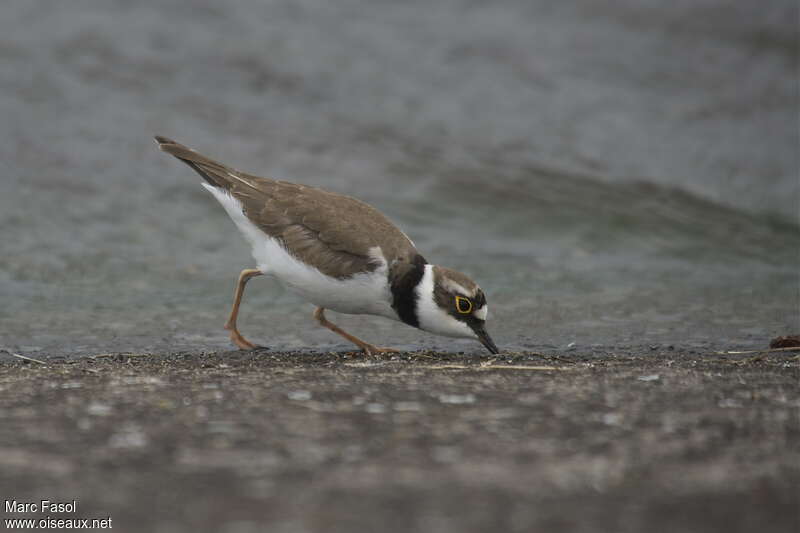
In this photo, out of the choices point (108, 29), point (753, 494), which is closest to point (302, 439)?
point (753, 494)

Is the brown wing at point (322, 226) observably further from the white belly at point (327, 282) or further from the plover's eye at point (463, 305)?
the plover's eye at point (463, 305)

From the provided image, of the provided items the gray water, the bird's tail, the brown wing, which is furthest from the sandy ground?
the gray water

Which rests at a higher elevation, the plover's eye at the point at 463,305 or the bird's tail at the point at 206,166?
the bird's tail at the point at 206,166

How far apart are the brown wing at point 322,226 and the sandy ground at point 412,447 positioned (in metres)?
1.05

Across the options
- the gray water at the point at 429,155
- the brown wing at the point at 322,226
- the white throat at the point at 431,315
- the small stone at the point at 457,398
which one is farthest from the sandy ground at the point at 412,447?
the gray water at the point at 429,155

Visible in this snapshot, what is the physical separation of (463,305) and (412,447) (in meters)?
2.71

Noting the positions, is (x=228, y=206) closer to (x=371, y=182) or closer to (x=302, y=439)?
(x=302, y=439)

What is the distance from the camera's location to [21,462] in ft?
14.3

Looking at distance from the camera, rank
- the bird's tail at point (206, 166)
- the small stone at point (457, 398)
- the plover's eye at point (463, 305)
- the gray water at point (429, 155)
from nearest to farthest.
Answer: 1. the small stone at point (457, 398)
2. the plover's eye at point (463, 305)
3. the bird's tail at point (206, 166)
4. the gray water at point (429, 155)

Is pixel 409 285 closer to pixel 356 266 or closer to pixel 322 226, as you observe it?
pixel 356 266

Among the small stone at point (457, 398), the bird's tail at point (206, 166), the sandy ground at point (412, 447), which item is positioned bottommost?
the sandy ground at point (412, 447)

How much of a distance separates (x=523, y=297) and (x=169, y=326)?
3342 mm

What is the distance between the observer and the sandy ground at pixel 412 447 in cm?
379

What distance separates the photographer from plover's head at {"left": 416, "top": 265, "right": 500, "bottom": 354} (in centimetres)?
714
